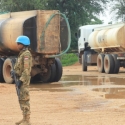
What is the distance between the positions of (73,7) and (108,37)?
901 inches

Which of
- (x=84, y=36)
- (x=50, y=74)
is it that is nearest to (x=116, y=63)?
(x=84, y=36)

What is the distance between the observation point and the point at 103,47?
1080 inches

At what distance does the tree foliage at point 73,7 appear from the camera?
4527 cm

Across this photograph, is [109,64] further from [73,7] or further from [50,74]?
[73,7]

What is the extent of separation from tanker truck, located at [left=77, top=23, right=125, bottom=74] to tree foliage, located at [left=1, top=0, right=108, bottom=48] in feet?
48.3

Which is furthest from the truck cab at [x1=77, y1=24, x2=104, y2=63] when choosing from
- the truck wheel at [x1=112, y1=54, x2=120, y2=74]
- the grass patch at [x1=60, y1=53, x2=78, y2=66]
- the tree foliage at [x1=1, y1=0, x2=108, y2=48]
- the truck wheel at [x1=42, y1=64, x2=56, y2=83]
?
the tree foliage at [x1=1, y1=0, x2=108, y2=48]

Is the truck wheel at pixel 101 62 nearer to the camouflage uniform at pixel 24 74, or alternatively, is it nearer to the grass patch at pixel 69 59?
the grass patch at pixel 69 59

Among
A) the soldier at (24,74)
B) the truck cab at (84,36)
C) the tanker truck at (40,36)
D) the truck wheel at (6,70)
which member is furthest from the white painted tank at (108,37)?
the soldier at (24,74)

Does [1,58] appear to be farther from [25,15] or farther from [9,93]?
[9,93]

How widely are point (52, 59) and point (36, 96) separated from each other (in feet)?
15.4

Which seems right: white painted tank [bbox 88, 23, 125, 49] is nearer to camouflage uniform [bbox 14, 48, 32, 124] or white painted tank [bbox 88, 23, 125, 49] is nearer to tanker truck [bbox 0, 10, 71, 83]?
tanker truck [bbox 0, 10, 71, 83]

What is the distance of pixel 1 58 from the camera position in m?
20.0

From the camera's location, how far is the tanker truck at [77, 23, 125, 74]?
2505 centimetres

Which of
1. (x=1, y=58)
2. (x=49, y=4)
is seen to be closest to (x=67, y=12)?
(x=49, y=4)
